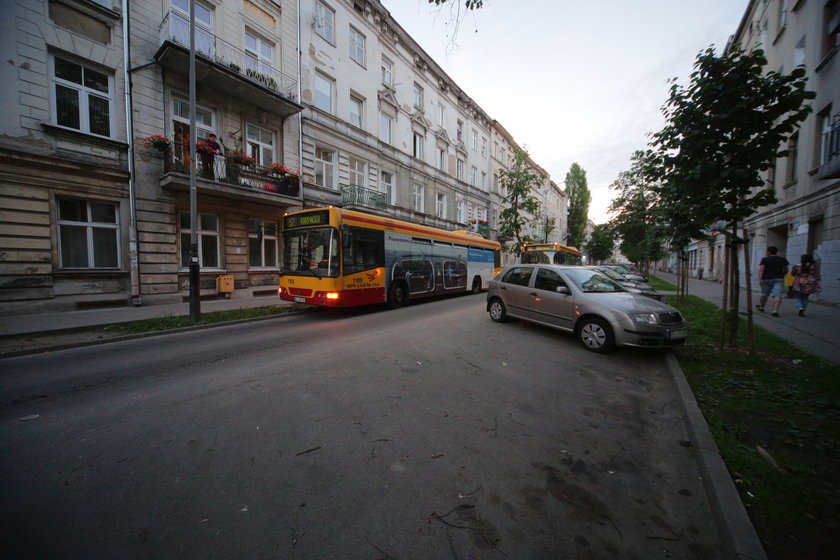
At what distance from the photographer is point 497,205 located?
120ft

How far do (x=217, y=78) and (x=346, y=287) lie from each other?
9831 millimetres

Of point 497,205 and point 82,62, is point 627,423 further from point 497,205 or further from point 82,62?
point 497,205

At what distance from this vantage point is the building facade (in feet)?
29.7

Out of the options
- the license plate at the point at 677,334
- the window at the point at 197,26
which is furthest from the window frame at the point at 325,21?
the license plate at the point at 677,334

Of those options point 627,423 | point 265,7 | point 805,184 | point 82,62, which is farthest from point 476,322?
point 265,7

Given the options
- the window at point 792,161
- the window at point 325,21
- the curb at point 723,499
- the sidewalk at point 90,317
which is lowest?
the curb at point 723,499

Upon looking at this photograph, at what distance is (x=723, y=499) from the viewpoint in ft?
7.25

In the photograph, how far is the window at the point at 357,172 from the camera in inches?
717

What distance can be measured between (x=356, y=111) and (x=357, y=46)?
372 cm

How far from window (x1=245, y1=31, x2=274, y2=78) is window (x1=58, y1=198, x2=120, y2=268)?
7861 mm

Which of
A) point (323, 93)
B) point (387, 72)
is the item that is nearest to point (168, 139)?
point (323, 93)

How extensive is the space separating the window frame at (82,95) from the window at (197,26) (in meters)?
2.81

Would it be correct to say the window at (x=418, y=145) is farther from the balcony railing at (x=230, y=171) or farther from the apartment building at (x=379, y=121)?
the balcony railing at (x=230, y=171)

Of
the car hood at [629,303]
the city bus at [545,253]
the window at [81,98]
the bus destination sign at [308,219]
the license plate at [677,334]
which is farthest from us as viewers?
the city bus at [545,253]
